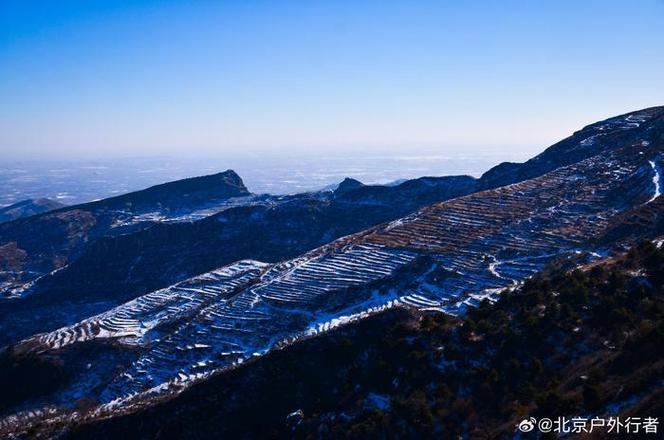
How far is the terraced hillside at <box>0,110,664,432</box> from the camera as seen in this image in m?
43.6

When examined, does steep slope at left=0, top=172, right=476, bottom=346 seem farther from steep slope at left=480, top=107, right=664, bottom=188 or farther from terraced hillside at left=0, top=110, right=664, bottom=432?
terraced hillside at left=0, top=110, right=664, bottom=432

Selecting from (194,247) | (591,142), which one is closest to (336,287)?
(194,247)

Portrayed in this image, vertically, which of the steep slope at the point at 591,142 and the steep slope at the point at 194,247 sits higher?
the steep slope at the point at 591,142

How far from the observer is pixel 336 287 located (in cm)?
4969

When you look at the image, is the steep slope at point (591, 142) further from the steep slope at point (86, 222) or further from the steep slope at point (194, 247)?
the steep slope at point (86, 222)

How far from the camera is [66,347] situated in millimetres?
49469

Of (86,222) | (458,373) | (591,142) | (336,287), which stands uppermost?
(591,142)

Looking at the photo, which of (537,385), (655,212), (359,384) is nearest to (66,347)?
(359,384)

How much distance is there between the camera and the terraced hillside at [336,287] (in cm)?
4356

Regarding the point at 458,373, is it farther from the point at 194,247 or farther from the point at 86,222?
the point at 86,222

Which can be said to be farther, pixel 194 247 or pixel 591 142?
pixel 194 247

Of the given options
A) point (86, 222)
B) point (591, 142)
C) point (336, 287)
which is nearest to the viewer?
point (336, 287)

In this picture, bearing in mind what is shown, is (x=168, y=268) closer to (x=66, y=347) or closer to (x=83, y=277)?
(x=83, y=277)

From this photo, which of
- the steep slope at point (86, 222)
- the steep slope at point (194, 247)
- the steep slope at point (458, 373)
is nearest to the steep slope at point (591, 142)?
the steep slope at point (194, 247)
